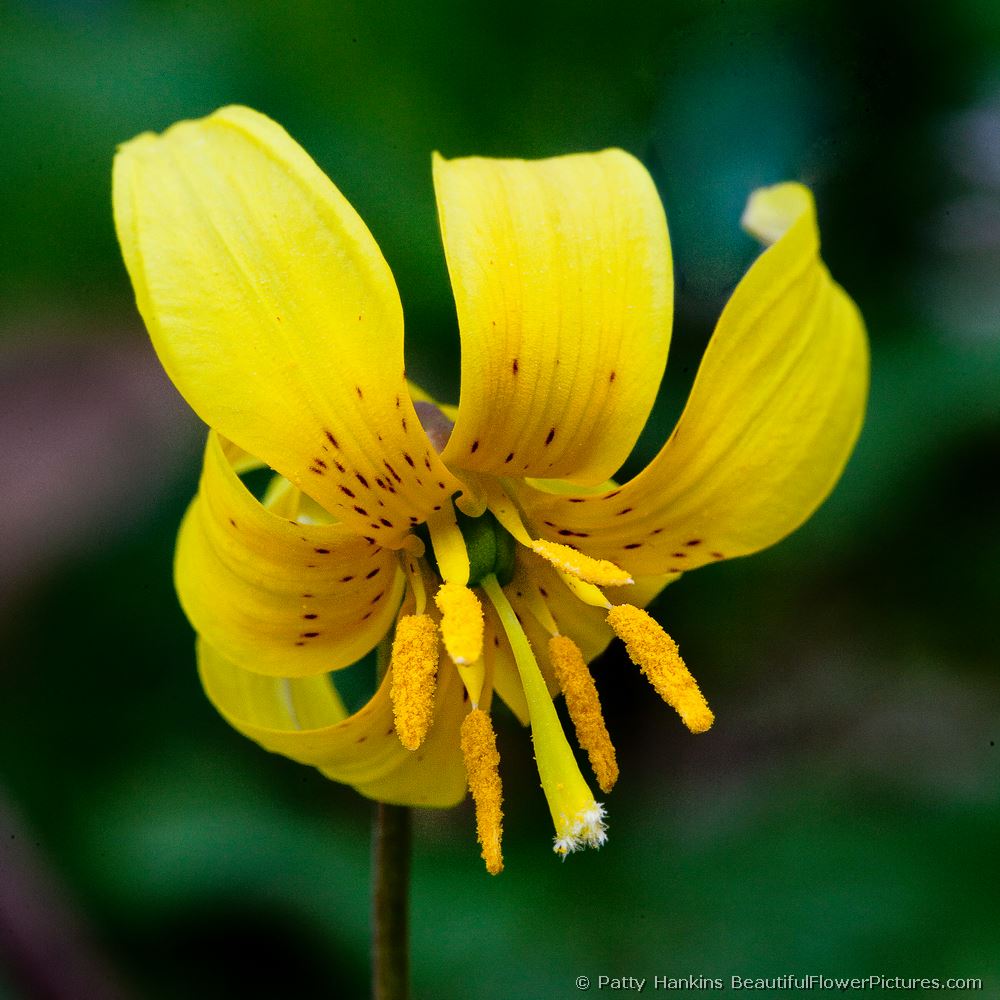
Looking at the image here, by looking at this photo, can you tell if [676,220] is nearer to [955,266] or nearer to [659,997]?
[955,266]

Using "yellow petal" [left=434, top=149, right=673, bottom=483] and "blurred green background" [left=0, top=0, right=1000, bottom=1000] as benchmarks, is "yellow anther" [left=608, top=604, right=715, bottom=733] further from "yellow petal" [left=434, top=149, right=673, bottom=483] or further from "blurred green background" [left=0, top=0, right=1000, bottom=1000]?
"blurred green background" [left=0, top=0, right=1000, bottom=1000]

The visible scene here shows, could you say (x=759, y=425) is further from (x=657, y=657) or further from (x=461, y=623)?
(x=461, y=623)

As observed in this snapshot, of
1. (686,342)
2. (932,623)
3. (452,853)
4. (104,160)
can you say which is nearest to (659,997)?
(452,853)

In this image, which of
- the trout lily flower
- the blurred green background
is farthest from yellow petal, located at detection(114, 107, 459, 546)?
the blurred green background

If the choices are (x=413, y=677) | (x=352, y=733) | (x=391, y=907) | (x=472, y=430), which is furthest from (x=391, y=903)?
(x=472, y=430)

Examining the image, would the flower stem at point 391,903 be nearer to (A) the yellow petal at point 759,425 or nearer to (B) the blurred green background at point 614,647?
(A) the yellow petal at point 759,425

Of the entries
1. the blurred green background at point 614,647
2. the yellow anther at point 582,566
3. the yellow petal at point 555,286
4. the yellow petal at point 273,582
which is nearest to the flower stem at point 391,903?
the yellow petal at point 273,582
